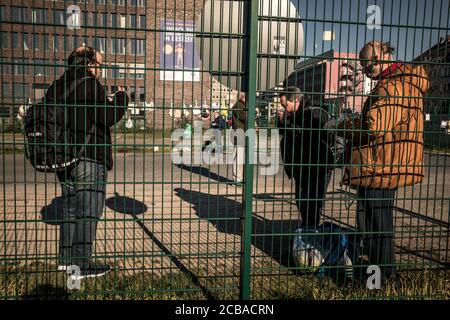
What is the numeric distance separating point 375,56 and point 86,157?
8.35 feet

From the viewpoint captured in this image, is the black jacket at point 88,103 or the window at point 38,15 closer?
the window at point 38,15

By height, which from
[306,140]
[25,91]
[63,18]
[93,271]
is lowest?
[93,271]

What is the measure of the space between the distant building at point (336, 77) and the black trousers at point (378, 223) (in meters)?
0.79

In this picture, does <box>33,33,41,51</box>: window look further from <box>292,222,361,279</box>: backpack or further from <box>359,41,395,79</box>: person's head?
<box>292,222,361,279</box>: backpack

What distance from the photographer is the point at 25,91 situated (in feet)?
9.86

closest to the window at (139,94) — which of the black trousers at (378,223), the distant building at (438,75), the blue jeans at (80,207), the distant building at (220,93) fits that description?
the distant building at (220,93)

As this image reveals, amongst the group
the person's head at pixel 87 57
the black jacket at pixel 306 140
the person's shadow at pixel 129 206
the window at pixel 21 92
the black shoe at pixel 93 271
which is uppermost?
the person's head at pixel 87 57

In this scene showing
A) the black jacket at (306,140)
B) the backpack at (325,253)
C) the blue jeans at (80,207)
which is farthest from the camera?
the black jacket at (306,140)

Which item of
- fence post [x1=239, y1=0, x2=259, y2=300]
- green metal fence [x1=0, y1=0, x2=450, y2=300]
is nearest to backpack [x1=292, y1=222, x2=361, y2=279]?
green metal fence [x1=0, y1=0, x2=450, y2=300]

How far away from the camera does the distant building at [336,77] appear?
10.6ft

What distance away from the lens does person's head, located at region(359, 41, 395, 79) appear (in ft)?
10.9

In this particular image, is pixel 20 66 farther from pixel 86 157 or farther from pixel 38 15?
pixel 86 157

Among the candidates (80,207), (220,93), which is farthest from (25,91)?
(220,93)

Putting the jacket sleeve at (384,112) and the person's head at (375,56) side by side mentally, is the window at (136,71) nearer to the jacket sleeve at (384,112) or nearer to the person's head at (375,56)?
the person's head at (375,56)
